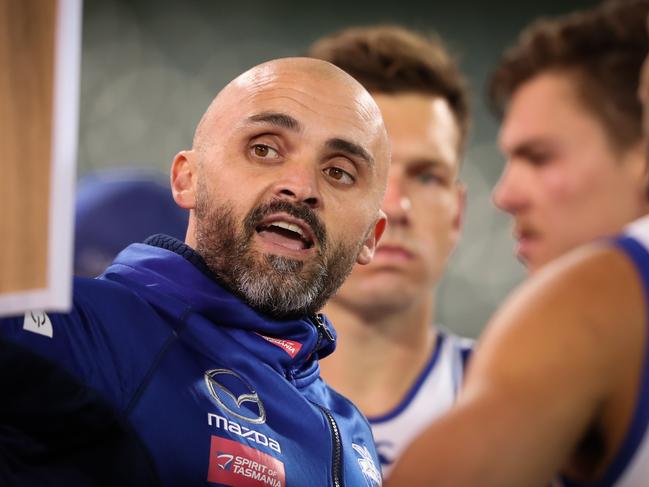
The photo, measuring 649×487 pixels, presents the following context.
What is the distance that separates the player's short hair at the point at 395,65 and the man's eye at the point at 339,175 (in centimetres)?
115

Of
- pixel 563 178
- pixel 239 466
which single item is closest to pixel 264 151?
pixel 239 466

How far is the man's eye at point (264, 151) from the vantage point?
4.33 ft

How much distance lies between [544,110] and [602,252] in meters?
1.85

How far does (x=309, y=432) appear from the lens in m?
1.30

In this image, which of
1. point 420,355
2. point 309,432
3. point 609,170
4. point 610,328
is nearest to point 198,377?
point 309,432

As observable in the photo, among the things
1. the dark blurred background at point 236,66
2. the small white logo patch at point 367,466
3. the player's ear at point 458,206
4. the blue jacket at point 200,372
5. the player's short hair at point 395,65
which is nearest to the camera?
the blue jacket at point 200,372

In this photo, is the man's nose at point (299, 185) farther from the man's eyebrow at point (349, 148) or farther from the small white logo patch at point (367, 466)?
the small white logo patch at point (367, 466)

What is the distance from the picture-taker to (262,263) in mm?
1286

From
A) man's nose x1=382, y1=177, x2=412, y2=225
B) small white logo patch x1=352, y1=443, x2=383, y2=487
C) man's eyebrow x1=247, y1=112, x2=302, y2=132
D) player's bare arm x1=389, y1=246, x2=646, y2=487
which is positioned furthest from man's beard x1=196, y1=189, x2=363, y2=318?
man's nose x1=382, y1=177, x2=412, y2=225

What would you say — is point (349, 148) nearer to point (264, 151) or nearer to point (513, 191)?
point (264, 151)

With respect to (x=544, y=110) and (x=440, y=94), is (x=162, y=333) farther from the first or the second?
(x=544, y=110)

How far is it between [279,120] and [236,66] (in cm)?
456

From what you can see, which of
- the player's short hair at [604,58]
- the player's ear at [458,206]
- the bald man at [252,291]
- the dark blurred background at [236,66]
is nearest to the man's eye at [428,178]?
the player's ear at [458,206]

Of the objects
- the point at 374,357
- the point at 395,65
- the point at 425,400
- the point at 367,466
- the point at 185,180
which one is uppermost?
the point at 395,65
